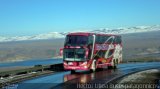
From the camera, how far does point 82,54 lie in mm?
37188

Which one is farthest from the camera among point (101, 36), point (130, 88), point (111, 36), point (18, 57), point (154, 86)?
point (18, 57)

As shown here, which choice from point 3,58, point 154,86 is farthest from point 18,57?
point 154,86

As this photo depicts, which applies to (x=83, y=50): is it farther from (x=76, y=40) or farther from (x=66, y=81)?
(x=66, y=81)

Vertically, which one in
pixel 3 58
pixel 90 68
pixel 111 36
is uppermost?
pixel 111 36

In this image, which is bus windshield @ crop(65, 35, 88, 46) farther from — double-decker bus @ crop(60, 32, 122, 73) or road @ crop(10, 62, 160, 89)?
road @ crop(10, 62, 160, 89)

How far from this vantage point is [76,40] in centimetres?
3719

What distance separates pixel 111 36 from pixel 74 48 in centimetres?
740

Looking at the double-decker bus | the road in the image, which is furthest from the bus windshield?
the road

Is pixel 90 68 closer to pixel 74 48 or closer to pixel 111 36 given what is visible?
pixel 74 48

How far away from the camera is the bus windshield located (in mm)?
36875

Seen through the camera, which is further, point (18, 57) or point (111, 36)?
point (18, 57)

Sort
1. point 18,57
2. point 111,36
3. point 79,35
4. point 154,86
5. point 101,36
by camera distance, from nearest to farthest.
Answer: point 154,86, point 79,35, point 101,36, point 111,36, point 18,57

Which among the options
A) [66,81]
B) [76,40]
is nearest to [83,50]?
[76,40]

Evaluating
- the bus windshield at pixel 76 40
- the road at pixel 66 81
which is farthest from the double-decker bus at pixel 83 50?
the road at pixel 66 81
